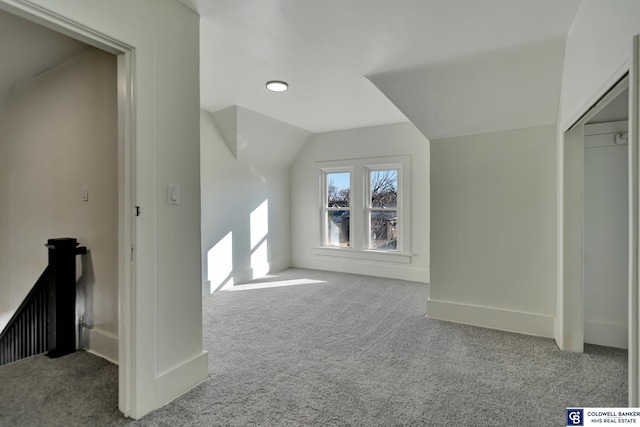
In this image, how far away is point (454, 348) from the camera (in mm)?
2490

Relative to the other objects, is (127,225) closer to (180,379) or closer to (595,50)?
(180,379)

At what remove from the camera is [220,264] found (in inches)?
169

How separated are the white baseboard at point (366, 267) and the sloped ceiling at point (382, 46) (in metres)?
2.28

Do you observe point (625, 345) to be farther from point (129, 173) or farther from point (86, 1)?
point (86, 1)

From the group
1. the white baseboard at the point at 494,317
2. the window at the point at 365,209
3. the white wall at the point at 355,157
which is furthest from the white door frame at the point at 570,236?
the window at the point at 365,209

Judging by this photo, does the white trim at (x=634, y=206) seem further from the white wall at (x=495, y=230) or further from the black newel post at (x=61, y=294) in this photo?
the black newel post at (x=61, y=294)

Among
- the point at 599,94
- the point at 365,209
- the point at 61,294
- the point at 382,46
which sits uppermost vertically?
the point at 382,46

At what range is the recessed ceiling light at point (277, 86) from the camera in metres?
3.05

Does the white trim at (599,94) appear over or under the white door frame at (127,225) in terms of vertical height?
over

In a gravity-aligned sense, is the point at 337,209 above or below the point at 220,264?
above

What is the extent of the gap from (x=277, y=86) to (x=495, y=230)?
2.48 m

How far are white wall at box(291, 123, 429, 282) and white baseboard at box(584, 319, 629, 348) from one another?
2076mm

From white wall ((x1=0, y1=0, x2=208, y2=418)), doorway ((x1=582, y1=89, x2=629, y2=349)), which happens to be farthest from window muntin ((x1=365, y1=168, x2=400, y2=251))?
white wall ((x1=0, y1=0, x2=208, y2=418))

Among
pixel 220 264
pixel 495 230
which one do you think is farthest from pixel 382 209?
pixel 220 264
